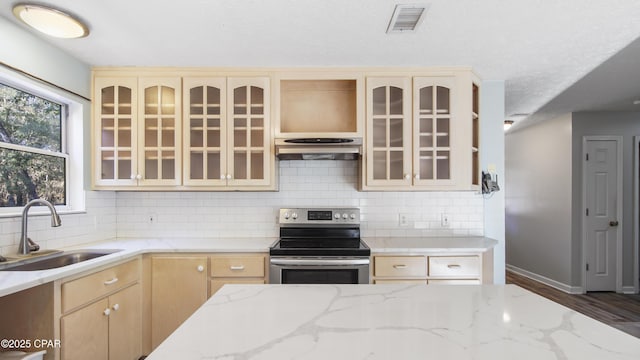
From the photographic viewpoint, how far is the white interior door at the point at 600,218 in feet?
13.4

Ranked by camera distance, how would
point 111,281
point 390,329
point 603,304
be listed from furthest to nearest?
point 603,304 < point 111,281 < point 390,329

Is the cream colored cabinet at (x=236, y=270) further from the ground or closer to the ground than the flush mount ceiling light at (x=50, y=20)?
closer to the ground

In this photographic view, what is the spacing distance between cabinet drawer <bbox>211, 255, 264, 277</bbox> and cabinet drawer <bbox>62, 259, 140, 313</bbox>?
537mm

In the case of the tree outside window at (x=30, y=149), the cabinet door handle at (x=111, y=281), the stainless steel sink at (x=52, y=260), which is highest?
the tree outside window at (x=30, y=149)

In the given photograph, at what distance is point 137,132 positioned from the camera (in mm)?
2527

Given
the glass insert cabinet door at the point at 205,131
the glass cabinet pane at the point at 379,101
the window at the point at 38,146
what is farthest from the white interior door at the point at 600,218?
the window at the point at 38,146

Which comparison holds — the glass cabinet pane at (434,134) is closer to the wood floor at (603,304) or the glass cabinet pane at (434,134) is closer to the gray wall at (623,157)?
the wood floor at (603,304)

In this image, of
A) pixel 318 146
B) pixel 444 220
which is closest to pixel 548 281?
pixel 444 220

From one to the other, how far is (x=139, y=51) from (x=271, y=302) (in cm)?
216

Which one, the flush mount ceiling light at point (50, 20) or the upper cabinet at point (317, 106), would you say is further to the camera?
the upper cabinet at point (317, 106)

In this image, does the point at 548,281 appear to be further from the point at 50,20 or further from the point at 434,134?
the point at 50,20

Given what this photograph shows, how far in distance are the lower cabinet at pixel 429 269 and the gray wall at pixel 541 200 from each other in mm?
2872

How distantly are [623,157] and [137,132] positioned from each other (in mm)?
5761

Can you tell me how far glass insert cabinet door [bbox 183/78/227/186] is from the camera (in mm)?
2531
